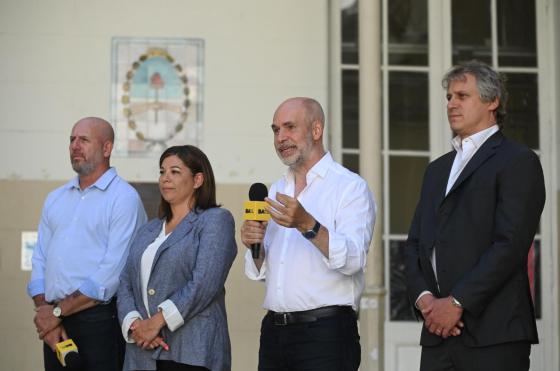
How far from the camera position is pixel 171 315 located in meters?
3.80

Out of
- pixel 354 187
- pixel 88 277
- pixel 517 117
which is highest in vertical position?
pixel 517 117

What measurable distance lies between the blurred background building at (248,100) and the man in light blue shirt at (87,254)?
6.12 ft

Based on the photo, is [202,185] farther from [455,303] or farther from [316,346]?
[455,303]

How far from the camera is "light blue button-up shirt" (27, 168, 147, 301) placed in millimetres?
4438

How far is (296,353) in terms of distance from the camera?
3645mm

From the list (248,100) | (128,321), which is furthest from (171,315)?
(248,100)

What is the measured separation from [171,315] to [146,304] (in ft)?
0.68

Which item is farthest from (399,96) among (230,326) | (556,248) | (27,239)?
(27,239)

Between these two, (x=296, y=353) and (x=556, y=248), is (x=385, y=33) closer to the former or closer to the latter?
(x=556, y=248)

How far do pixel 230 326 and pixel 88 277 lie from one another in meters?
2.22

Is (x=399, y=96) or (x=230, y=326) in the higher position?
(x=399, y=96)

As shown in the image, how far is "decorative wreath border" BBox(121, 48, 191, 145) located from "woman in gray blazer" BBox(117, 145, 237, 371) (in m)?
2.48

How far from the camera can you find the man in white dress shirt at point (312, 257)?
3.60m

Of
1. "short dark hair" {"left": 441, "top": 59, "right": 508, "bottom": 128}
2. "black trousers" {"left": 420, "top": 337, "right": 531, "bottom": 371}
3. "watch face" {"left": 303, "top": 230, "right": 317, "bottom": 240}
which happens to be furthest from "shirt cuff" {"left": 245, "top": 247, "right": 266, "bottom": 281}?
"short dark hair" {"left": 441, "top": 59, "right": 508, "bottom": 128}
